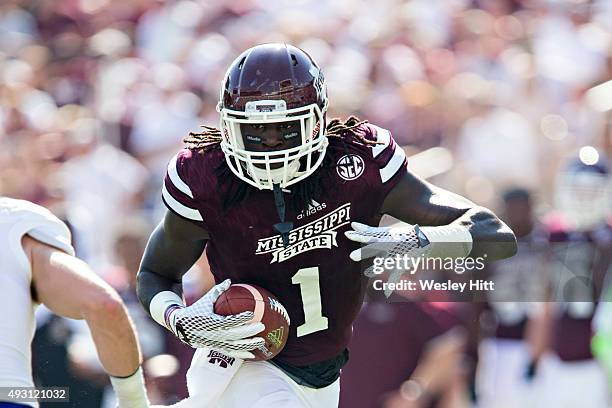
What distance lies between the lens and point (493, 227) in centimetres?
420

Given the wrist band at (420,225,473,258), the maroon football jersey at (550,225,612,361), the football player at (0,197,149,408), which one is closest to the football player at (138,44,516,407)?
the wrist band at (420,225,473,258)

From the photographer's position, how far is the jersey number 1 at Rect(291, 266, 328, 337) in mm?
4207

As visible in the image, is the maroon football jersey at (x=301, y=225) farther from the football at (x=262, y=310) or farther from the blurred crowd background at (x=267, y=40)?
the blurred crowd background at (x=267, y=40)

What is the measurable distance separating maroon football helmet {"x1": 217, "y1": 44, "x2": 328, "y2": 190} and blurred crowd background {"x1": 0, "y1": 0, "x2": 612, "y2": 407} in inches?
87.9

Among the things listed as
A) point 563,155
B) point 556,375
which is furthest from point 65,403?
point 563,155

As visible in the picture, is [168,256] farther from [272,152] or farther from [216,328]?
[272,152]

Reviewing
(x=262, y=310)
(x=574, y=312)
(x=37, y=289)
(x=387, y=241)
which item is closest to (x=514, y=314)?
(x=574, y=312)

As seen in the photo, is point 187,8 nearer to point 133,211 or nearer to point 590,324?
point 133,211

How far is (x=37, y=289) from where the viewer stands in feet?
11.6

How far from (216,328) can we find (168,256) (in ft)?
1.36

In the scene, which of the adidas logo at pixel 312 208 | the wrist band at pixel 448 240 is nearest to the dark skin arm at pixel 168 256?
the adidas logo at pixel 312 208

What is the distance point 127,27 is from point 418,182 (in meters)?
5.74

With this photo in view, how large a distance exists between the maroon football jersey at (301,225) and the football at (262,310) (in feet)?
0.45

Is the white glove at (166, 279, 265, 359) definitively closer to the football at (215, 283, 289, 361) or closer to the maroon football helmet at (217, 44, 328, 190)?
the football at (215, 283, 289, 361)
